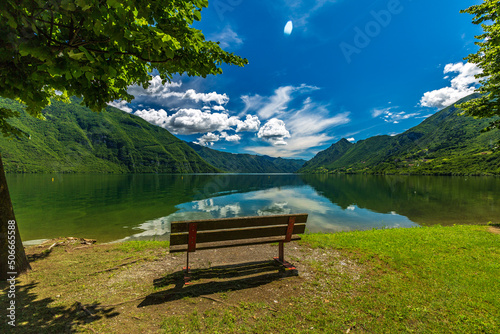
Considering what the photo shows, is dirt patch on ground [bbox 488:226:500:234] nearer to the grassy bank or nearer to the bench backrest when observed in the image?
the grassy bank

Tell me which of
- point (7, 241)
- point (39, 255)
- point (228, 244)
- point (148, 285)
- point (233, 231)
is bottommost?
point (39, 255)

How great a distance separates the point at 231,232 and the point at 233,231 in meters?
0.07

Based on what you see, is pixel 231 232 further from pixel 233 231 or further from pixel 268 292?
pixel 268 292

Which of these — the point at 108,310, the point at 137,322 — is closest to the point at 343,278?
Answer: the point at 137,322

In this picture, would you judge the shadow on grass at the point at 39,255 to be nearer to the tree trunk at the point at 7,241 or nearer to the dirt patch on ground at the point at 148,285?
the dirt patch on ground at the point at 148,285

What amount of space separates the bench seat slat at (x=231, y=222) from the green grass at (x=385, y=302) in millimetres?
1972

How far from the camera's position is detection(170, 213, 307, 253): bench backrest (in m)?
5.92

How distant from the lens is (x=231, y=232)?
6289 millimetres

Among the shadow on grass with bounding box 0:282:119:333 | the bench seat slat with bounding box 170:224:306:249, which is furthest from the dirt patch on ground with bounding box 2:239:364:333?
Result: the bench seat slat with bounding box 170:224:306:249

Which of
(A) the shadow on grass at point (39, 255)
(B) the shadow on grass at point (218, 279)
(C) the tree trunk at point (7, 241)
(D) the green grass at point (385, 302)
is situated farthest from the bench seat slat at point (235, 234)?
(A) the shadow on grass at point (39, 255)

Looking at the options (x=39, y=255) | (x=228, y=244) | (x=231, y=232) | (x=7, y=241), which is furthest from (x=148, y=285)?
(x=39, y=255)

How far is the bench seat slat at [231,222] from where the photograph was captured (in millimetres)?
5816

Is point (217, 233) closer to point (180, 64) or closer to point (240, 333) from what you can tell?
point (240, 333)

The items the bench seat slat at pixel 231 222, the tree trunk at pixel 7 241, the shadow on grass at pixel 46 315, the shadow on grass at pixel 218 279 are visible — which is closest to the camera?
→ the shadow on grass at pixel 46 315
